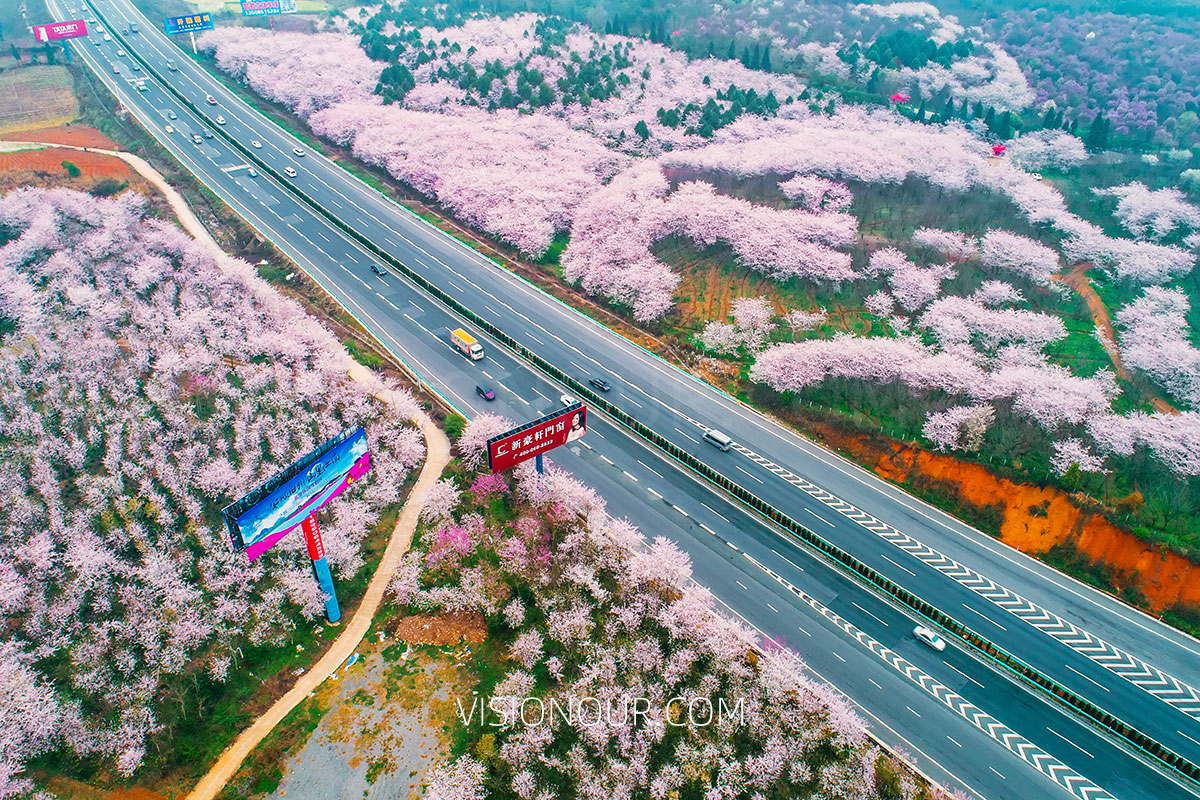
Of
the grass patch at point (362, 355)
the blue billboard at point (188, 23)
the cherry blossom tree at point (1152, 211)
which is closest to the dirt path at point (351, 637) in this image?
the grass patch at point (362, 355)

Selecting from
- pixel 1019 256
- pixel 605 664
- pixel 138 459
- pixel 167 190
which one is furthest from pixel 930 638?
pixel 167 190

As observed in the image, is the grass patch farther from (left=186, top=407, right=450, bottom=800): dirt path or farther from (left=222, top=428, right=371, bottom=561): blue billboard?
(left=222, top=428, right=371, bottom=561): blue billboard

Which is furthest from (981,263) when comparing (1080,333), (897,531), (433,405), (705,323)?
(433,405)

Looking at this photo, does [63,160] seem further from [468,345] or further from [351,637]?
[351,637]

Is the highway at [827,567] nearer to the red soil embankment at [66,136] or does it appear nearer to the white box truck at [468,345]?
the white box truck at [468,345]

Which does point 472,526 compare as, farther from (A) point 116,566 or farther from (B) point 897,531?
(B) point 897,531

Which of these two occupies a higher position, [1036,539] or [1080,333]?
[1080,333]

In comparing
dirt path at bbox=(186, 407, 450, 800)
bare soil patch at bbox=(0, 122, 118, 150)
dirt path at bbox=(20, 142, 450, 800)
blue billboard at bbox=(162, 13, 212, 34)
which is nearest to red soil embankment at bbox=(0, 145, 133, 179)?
bare soil patch at bbox=(0, 122, 118, 150)
